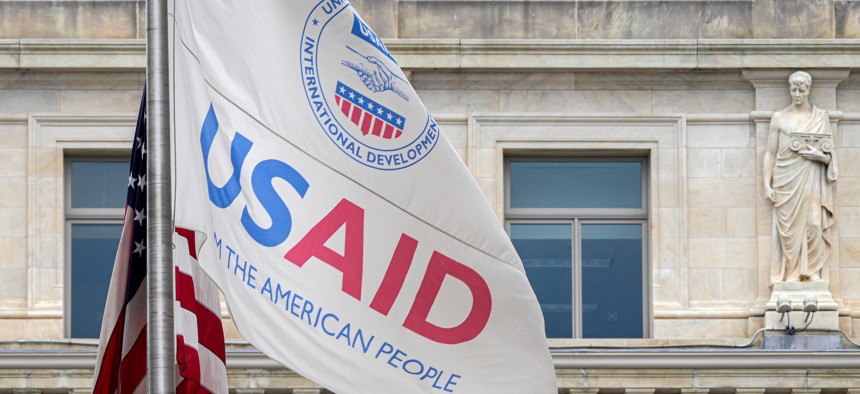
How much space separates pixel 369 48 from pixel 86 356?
11822 mm

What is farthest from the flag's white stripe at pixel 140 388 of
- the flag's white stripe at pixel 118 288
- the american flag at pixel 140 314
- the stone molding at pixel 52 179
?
the stone molding at pixel 52 179

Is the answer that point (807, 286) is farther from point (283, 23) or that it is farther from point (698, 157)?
point (283, 23)

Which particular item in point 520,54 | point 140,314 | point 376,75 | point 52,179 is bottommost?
point 140,314

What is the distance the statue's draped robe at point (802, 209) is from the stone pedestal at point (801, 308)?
14 cm

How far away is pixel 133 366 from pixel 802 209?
39.9 feet

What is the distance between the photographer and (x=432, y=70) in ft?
82.2

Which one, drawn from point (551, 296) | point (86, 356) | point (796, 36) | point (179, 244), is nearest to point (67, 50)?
point (86, 356)

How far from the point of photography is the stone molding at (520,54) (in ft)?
81.5

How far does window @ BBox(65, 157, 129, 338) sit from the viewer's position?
992 inches

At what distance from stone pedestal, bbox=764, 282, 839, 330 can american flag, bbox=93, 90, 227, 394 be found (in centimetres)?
1145

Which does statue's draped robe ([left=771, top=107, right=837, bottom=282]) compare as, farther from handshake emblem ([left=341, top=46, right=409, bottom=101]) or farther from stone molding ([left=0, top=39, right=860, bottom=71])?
handshake emblem ([left=341, top=46, right=409, bottom=101])

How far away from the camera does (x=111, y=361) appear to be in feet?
45.5

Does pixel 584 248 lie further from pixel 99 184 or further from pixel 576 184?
pixel 99 184

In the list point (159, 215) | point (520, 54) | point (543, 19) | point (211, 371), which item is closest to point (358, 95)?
point (159, 215)
